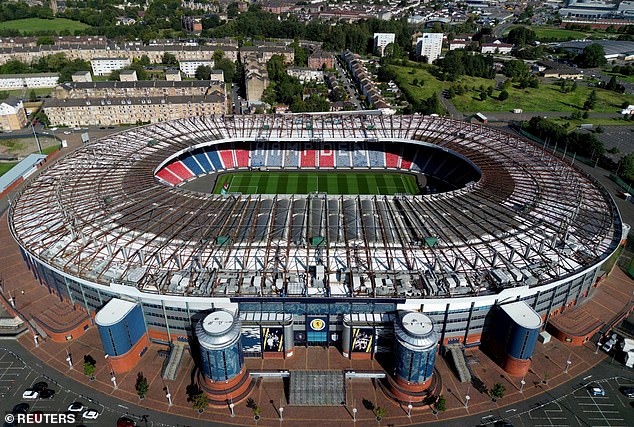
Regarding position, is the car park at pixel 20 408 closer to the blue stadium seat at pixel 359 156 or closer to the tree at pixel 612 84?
the blue stadium seat at pixel 359 156

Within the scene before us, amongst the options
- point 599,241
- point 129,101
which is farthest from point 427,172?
point 129,101

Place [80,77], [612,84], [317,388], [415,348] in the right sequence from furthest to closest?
[612,84] < [80,77] < [317,388] < [415,348]

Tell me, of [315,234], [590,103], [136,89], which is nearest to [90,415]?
[315,234]

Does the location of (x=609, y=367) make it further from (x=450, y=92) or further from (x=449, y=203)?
(x=450, y=92)

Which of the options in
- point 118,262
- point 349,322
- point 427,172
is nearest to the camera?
point 349,322

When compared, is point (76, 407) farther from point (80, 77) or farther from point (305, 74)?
point (305, 74)

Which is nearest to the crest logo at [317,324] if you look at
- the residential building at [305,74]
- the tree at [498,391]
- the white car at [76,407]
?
the tree at [498,391]
